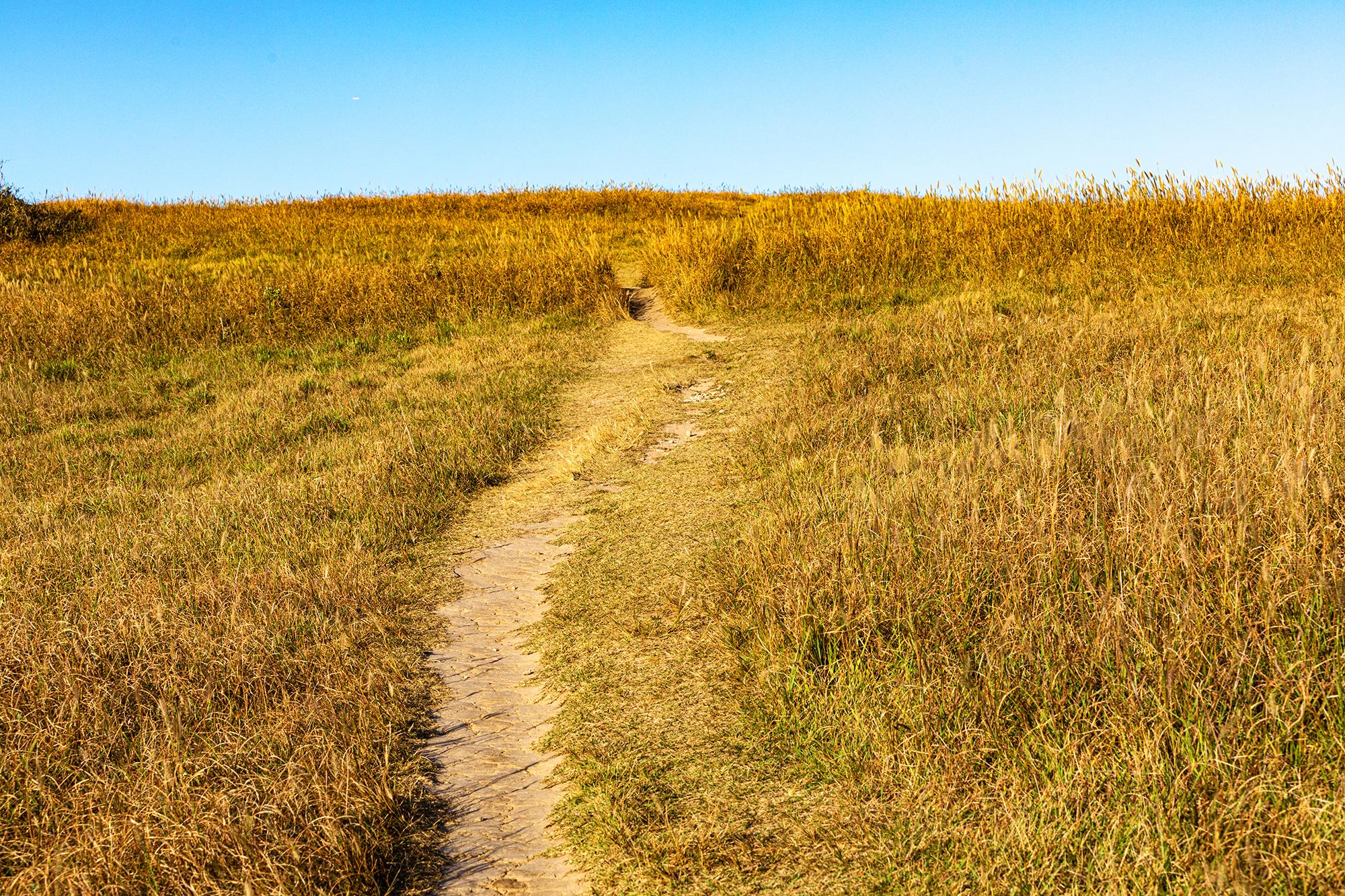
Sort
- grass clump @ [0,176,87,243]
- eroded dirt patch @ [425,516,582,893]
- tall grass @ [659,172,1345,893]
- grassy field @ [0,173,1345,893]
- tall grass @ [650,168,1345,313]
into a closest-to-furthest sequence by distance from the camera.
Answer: tall grass @ [659,172,1345,893] < grassy field @ [0,173,1345,893] < eroded dirt patch @ [425,516,582,893] < tall grass @ [650,168,1345,313] < grass clump @ [0,176,87,243]

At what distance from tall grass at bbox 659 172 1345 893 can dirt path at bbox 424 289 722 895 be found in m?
0.97

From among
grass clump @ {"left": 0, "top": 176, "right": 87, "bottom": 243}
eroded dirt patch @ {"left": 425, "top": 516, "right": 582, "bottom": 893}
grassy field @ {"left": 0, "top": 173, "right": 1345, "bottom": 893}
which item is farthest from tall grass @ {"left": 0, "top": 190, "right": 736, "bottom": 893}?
grass clump @ {"left": 0, "top": 176, "right": 87, "bottom": 243}

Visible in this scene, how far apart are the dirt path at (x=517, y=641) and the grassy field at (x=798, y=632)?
155mm

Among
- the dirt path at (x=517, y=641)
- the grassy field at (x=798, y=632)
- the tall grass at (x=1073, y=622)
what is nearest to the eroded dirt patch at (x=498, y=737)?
the dirt path at (x=517, y=641)

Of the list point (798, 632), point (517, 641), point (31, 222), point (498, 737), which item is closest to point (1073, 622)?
point (798, 632)

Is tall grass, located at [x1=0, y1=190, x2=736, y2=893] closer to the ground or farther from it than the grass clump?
closer to the ground

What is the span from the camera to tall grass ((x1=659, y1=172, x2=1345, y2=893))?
7.94 feet

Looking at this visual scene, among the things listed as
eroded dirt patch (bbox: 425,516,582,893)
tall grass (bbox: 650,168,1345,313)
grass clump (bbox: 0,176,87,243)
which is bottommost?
eroded dirt patch (bbox: 425,516,582,893)

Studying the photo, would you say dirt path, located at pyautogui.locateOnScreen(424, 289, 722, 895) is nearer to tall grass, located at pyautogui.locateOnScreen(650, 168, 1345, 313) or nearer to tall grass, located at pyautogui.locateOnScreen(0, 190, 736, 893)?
tall grass, located at pyautogui.locateOnScreen(0, 190, 736, 893)

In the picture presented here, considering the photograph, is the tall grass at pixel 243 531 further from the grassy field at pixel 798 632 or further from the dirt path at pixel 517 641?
the dirt path at pixel 517 641

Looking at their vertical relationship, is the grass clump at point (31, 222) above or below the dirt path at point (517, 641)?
above

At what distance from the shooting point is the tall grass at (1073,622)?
2.42 metres

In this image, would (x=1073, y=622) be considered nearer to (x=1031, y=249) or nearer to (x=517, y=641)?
(x=517, y=641)

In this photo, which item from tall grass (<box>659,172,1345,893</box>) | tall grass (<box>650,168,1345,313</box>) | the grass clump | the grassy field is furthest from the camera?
the grass clump
